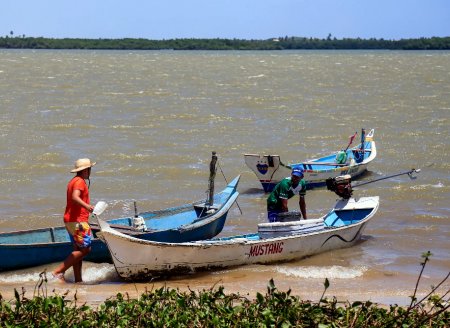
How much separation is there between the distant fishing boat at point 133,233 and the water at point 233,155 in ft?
0.61

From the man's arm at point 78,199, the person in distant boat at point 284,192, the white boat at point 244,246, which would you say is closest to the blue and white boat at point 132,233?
the white boat at point 244,246

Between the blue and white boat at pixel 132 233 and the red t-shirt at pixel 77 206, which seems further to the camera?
the blue and white boat at pixel 132 233

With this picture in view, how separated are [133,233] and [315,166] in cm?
803

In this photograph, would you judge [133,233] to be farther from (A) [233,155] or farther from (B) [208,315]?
(A) [233,155]

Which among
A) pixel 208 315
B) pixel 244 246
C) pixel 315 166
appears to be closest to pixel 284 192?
pixel 244 246

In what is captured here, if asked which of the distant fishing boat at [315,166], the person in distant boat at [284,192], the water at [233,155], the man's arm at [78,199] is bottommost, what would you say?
the water at [233,155]

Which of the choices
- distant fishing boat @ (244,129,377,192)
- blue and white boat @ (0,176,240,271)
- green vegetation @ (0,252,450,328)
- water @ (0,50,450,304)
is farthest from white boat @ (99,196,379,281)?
distant fishing boat @ (244,129,377,192)

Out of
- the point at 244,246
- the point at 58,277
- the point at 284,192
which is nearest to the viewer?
the point at 58,277

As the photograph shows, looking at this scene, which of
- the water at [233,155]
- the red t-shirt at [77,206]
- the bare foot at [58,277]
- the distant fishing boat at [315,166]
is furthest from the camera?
the distant fishing boat at [315,166]

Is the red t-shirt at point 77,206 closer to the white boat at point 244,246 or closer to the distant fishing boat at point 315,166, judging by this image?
the white boat at point 244,246

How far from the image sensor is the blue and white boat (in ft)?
36.6

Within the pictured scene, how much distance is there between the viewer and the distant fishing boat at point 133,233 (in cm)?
1116

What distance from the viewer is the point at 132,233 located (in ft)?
36.9

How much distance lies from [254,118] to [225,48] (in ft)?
420
